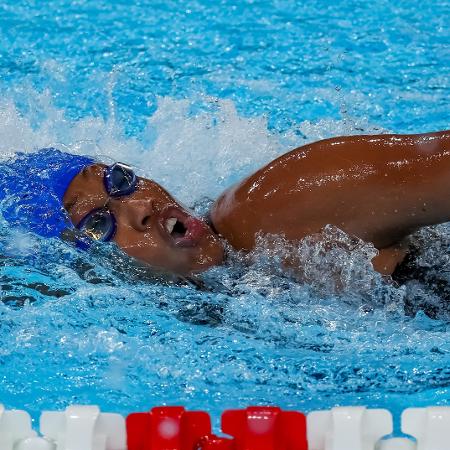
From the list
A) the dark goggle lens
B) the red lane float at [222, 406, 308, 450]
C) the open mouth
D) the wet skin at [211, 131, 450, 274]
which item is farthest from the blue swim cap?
the red lane float at [222, 406, 308, 450]

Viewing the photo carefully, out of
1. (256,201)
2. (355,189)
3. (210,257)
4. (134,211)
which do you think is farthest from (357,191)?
(134,211)

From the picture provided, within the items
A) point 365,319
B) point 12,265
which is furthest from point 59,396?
point 365,319

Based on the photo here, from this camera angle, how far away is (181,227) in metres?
2.13

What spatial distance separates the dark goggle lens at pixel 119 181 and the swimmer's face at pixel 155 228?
0.5 inches

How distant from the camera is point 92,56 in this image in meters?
3.75

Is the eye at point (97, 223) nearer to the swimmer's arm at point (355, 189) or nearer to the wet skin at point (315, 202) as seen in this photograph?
the wet skin at point (315, 202)

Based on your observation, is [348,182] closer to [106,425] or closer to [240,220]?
[240,220]

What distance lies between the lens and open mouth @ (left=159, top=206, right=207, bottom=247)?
206cm

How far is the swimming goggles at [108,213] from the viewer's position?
2.10 metres

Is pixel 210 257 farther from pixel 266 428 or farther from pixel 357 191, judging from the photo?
pixel 266 428

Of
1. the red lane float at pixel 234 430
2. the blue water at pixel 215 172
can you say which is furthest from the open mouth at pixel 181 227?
the red lane float at pixel 234 430

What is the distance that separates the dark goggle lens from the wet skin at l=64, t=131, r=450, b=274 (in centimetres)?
2

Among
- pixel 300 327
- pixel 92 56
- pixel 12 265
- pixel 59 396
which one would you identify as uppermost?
pixel 92 56

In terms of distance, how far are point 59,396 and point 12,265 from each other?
0.42 m
